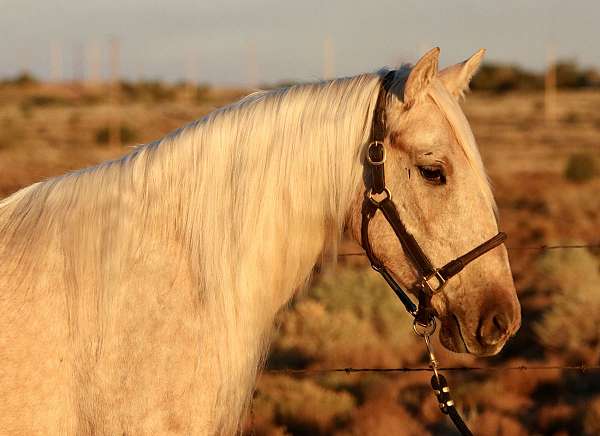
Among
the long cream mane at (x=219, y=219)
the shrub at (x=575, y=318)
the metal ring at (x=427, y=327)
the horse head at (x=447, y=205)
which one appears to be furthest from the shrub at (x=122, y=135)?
the horse head at (x=447, y=205)

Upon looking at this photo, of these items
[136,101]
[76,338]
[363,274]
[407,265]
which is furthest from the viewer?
[136,101]

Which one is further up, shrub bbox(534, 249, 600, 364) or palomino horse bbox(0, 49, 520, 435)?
palomino horse bbox(0, 49, 520, 435)

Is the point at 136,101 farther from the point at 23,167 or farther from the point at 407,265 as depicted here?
the point at 407,265

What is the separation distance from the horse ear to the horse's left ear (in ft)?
0.67

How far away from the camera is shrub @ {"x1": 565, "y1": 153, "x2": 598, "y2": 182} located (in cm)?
1888

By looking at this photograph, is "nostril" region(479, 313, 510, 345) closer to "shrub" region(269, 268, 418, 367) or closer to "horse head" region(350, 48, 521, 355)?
"horse head" region(350, 48, 521, 355)

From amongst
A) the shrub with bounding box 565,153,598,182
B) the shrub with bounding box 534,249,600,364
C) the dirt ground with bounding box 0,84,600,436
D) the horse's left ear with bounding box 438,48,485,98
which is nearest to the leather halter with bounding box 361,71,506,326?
the horse's left ear with bounding box 438,48,485,98

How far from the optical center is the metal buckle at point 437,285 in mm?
2422

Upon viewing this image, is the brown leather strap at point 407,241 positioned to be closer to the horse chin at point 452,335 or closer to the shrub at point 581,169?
the horse chin at point 452,335

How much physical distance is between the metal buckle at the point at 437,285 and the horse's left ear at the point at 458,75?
67 cm

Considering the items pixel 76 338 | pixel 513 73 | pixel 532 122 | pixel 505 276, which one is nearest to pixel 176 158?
pixel 76 338

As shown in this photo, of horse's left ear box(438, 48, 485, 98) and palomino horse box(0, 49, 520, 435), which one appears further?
horse's left ear box(438, 48, 485, 98)

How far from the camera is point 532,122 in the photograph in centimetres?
3191

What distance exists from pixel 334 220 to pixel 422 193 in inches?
12.5
